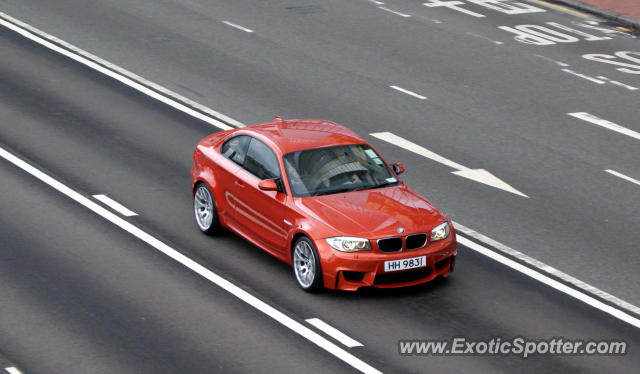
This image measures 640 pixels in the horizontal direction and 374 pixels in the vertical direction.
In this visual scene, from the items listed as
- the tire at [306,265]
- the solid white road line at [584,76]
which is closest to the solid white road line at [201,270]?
the tire at [306,265]

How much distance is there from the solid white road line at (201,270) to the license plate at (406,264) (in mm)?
1197

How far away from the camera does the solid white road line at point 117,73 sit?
19.6m

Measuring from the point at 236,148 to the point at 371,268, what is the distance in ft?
9.77

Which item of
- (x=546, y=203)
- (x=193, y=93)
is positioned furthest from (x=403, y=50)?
(x=546, y=203)

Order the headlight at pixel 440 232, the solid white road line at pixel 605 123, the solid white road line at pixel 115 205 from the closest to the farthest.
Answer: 1. the headlight at pixel 440 232
2. the solid white road line at pixel 115 205
3. the solid white road line at pixel 605 123

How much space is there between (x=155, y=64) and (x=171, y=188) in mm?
6914

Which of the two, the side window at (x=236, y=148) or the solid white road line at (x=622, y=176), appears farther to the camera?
the solid white road line at (x=622, y=176)

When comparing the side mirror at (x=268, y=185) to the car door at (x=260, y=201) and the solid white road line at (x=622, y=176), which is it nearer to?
the car door at (x=260, y=201)

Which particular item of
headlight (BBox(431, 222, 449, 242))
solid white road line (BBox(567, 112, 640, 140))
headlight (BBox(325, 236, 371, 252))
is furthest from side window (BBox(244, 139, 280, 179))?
solid white road line (BBox(567, 112, 640, 140))

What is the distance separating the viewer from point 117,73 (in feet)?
71.8

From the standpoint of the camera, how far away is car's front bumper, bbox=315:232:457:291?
12055mm

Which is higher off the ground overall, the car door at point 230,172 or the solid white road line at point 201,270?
the car door at point 230,172

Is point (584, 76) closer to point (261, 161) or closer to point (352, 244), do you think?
point (261, 161)

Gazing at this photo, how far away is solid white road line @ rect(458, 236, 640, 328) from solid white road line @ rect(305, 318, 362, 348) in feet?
9.61
